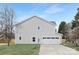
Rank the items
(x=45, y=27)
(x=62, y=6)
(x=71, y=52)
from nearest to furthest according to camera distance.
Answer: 1. (x=71, y=52)
2. (x=62, y=6)
3. (x=45, y=27)

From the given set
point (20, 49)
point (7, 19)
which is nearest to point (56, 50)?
point (20, 49)

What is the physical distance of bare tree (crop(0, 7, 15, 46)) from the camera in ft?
40.7

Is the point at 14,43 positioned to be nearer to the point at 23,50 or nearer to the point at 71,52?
the point at 23,50

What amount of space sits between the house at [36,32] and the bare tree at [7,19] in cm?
38

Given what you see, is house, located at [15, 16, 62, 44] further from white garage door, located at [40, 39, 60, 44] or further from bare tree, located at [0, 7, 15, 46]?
bare tree, located at [0, 7, 15, 46]

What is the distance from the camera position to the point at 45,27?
13148 mm

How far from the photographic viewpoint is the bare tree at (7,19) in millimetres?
12398

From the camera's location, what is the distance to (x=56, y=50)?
12.1 metres

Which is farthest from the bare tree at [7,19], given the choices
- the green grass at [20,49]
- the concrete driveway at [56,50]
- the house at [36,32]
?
the concrete driveway at [56,50]

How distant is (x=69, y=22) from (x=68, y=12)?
0.46 meters

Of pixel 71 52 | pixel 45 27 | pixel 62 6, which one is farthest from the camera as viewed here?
pixel 45 27

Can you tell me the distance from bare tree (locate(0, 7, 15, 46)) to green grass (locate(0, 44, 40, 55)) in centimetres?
51

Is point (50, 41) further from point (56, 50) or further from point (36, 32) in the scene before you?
point (56, 50)

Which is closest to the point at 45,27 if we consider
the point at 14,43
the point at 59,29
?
the point at 59,29
